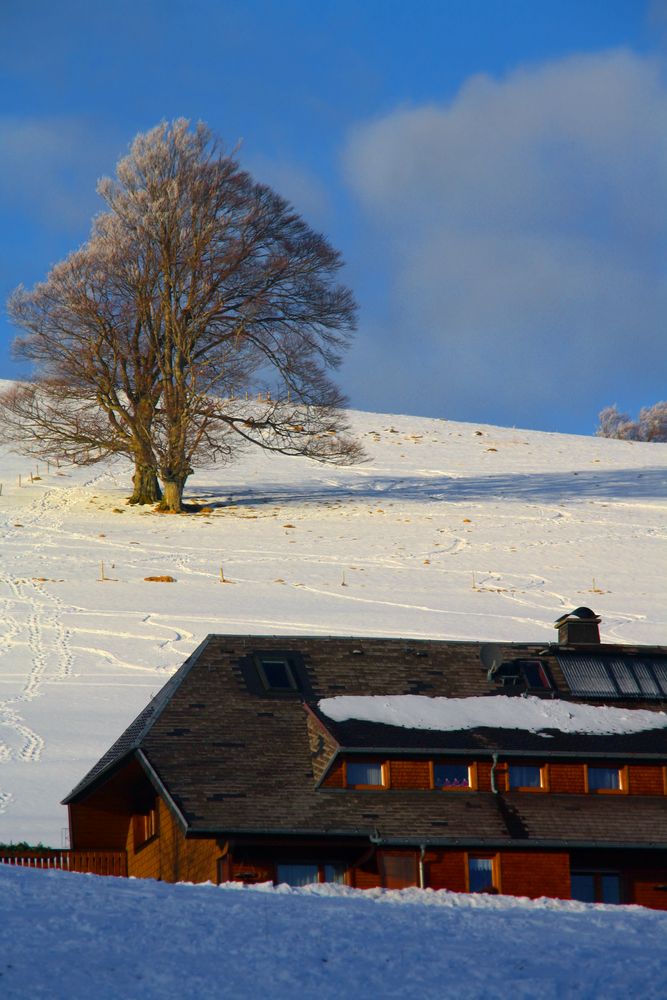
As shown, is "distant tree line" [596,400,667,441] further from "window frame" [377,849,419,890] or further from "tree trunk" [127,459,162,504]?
"window frame" [377,849,419,890]

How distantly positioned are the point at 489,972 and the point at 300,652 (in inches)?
390

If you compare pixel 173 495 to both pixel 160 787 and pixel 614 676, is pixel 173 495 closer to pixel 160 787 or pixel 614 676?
pixel 614 676

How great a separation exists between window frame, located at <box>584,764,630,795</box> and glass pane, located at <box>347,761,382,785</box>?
123 inches

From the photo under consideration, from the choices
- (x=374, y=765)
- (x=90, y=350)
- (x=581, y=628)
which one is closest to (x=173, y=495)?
(x=90, y=350)

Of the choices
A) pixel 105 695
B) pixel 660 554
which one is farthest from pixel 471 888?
pixel 660 554

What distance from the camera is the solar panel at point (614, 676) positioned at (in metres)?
21.0

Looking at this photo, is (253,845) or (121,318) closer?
(253,845)

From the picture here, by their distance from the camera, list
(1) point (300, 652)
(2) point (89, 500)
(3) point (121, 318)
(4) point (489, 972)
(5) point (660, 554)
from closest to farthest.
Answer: (4) point (489, 972)
(1) point (300, 652)
(5) point (660, 554)
(3) point (121, 318)
(2) point (89, 500)

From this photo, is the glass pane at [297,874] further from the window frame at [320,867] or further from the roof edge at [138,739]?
the roof edge at [138,739]

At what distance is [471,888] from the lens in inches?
710

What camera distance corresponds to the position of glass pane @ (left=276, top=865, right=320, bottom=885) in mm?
18031

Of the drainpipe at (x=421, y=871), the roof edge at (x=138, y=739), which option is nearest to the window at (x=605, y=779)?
the drainpipe at (x=421, y=871)

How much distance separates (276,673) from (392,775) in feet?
10.0

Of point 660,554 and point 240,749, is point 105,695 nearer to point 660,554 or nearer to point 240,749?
point 240,749
